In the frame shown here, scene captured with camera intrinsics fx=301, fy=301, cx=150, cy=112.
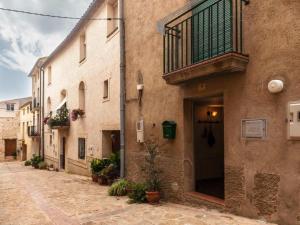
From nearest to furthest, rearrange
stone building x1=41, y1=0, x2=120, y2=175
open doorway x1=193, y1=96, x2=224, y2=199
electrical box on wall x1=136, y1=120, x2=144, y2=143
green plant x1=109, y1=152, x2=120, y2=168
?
electrical box on wall x1=136, y1=120, x2=144, y2=143
open doorway x1=193, y1=96, x2=224, y2=199
green plant x1=109, y1=152, x2=120, y2=168
stone building x1=41, y1=0, x2=120, y2=175

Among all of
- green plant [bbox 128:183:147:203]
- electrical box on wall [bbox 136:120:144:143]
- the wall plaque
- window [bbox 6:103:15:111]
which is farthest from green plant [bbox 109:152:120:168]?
window [bbox 6:103:15:111]

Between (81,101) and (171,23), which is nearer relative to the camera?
(171,23)

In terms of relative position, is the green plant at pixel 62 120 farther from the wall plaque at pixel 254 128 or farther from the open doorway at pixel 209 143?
the wall plaque at pixel 254 128

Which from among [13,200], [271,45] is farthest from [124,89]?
[271,45]

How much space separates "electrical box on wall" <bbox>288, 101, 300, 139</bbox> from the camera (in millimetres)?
4844

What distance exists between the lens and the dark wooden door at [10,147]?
4512 cm

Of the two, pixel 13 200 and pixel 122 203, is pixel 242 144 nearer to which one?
pixel 122 203

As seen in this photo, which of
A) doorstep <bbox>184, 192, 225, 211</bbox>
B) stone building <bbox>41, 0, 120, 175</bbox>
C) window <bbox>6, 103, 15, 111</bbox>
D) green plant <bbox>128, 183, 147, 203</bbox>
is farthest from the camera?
window <bbox>6, 103, 15, 111</bbox>

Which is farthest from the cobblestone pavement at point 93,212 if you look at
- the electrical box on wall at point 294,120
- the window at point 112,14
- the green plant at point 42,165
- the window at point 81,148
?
the green plant at point 42,165

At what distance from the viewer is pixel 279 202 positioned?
5.14 metres

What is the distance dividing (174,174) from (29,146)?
3307 centimetres

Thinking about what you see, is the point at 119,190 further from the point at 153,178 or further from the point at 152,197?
the point at 152,197

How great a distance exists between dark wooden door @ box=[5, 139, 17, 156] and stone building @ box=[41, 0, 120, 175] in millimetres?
27496

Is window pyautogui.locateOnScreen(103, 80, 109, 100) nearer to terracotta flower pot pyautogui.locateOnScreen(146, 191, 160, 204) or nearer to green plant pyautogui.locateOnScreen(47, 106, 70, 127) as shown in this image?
green plant pyautogui.locateOnScreen(47, 106, 70, 127)
